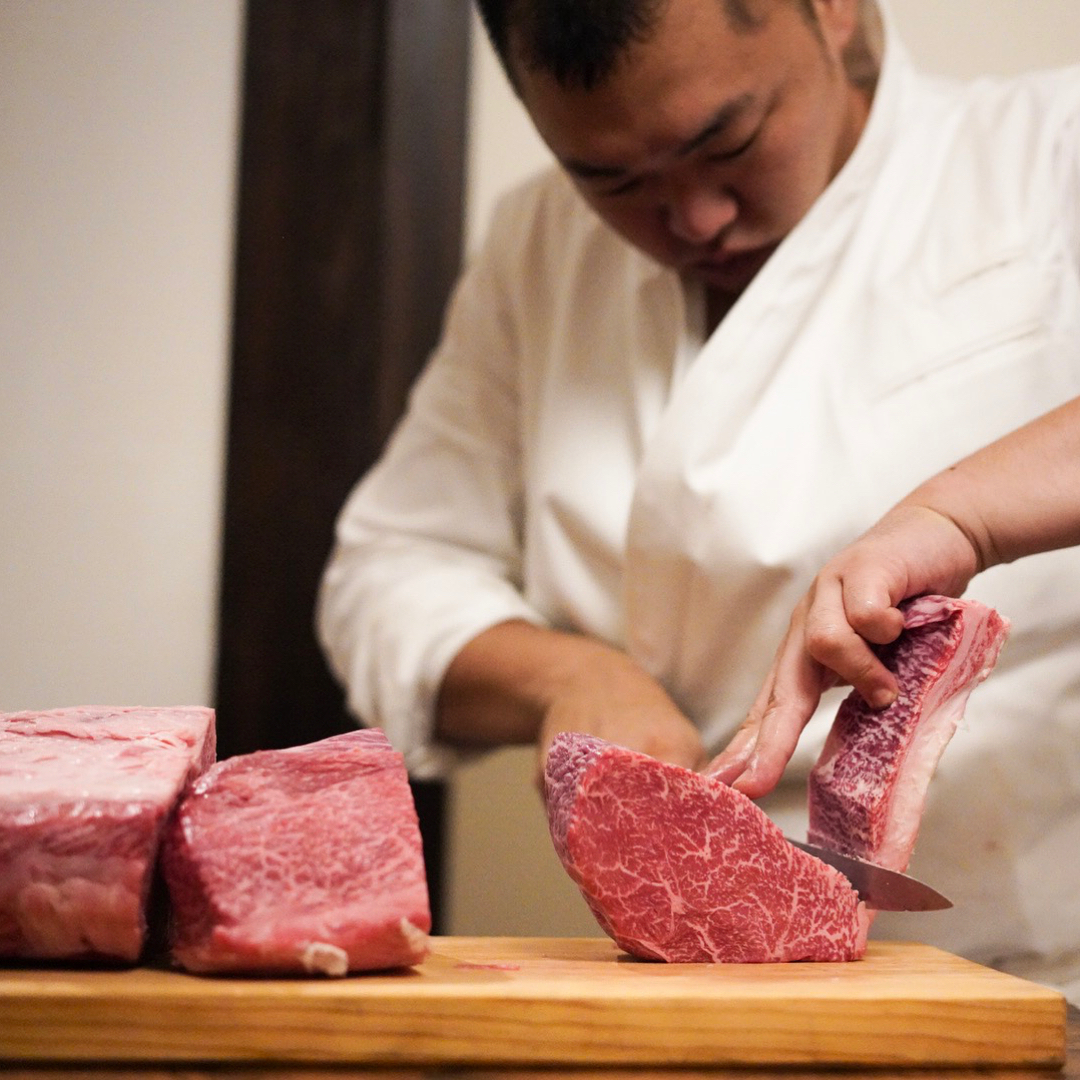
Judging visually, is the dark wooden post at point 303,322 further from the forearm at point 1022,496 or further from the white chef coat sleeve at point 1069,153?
the forearm at point 1022,496

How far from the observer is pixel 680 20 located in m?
1.43

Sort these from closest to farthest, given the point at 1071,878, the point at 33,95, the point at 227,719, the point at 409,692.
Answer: the point at 1071,878 < the point at 409,692 < the point at 33,95 < the point at 227,719

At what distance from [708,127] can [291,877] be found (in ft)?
3.23

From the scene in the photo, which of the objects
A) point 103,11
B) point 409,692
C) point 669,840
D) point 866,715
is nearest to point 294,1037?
point 669,840

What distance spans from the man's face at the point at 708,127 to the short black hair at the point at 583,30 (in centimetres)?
1

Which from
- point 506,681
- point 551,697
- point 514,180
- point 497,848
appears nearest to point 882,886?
point 551,697

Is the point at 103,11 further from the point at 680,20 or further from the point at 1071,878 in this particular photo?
the point at 1071,878

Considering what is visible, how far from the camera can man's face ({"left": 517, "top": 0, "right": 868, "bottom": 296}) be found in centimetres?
146

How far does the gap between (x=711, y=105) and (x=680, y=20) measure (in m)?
0.10

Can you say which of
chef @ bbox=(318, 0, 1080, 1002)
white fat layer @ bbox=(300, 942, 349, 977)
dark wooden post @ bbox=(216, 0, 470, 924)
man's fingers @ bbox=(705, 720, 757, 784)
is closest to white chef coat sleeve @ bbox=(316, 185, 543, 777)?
chef @ bbox=(318, 0, 1080, 1002)

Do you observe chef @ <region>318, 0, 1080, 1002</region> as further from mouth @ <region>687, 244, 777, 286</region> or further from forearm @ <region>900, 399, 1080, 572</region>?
forearm @ <region>900, 399, 1080, 572</region>

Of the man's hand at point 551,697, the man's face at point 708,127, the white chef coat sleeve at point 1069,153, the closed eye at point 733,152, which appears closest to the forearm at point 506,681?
the man's hand at point 551,697

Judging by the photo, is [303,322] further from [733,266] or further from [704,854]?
[704,854]

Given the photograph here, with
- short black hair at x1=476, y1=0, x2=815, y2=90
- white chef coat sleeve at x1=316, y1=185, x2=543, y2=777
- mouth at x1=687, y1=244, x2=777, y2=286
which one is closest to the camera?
short black hair at x1=476, y1=0, x2=815, y2=90
